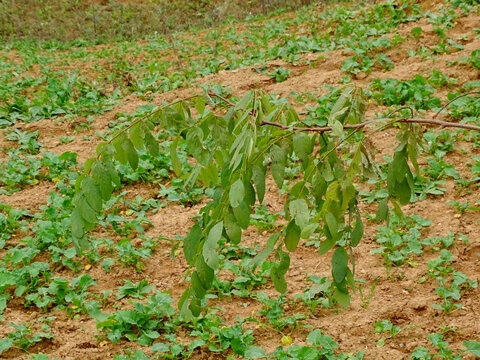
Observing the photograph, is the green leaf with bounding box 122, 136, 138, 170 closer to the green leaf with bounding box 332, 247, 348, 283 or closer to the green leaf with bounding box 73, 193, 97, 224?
the green leaf with bounding box 73, 193, 97, 224

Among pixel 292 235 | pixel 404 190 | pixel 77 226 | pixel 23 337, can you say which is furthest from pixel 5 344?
pixel 404 190

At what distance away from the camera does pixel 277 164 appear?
1.55m

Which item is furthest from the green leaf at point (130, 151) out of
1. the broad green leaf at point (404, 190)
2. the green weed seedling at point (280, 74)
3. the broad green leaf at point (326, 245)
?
the green weed seedling at point (280, 74)

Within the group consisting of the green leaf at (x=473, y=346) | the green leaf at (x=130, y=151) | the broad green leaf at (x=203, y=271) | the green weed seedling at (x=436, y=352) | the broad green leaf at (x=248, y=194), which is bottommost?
the green weed seedling at (x=436, y=352)

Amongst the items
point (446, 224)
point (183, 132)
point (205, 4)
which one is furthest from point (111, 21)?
point (183, 132)

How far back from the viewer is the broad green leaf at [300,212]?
1.41 m

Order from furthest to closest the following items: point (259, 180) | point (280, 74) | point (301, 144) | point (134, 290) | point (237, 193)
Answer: point (280, 74)
point (134, 290)
point (301, 144)
point (259, 180)
point (237, 193)

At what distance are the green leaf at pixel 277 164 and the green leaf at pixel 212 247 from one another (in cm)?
24

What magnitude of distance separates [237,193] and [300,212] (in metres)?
0.19

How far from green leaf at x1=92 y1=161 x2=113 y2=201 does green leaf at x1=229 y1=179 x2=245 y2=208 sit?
529mm

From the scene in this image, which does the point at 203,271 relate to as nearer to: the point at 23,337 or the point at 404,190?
the point at 404,190

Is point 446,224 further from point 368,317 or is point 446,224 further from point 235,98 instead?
point 235,98

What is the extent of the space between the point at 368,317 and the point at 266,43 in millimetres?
7351

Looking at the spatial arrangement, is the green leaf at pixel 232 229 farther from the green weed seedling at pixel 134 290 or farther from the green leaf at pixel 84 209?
the green weed seedling at pixel 134 290
